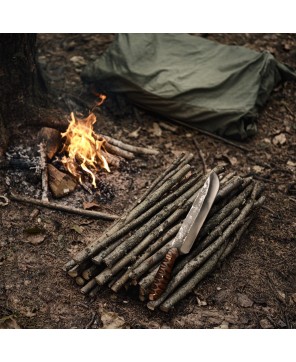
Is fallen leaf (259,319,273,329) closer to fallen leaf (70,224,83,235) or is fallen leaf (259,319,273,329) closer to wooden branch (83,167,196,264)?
wooden branch (83,167,196,264)

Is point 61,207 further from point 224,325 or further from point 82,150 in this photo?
point 224,325

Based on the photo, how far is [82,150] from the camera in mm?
5766

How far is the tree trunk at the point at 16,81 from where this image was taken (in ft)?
18.5

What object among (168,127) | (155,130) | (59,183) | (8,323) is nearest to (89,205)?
(59,183)

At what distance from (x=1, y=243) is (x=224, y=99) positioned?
3493mm

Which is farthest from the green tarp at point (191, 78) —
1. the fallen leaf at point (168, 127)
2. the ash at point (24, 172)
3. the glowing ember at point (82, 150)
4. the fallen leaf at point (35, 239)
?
the fallen leaf at point (35, 239)

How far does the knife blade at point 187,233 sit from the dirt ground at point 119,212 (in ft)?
1.05

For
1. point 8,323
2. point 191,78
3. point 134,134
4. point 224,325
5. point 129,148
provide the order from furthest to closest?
point 191,78 < point 134,134 < point 129,148 < point 224,325 < point 8,323

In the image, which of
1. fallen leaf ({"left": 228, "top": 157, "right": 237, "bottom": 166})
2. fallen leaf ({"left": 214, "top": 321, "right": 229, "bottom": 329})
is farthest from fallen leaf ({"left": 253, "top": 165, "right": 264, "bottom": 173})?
fallen leaf ({"left": 214, "top": 321, "right": 229, "bottom": 329})

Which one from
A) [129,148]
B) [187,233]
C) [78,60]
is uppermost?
[78,60]

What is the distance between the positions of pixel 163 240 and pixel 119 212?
Result: 36.5 inches

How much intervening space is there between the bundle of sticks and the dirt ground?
15 cm

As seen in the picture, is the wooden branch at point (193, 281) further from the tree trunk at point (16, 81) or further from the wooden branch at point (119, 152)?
the tree trunk at point (16, 81)

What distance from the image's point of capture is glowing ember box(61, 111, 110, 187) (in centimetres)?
561
